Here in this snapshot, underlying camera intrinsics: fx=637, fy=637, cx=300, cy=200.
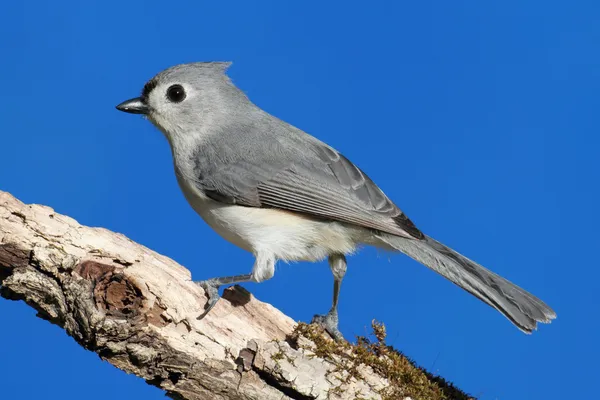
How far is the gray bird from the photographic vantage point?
3768mm

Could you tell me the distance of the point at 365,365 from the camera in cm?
353

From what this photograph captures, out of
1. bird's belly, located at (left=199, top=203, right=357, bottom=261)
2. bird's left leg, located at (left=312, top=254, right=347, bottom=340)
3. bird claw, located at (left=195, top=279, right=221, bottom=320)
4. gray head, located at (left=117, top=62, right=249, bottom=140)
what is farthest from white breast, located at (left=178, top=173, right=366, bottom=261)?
gray head, located at (left=117, top=62, right=249, bottom=140)

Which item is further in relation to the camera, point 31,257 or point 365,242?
point 365,242

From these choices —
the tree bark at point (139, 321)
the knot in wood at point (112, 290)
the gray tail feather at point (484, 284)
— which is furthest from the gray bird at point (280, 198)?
the knot in wood at point (112, 290)

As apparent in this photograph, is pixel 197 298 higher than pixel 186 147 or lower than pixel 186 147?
lower

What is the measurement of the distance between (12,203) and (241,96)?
1725mm

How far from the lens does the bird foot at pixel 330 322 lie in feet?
13.0

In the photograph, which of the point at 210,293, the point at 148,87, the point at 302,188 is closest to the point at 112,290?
the point at 210,293

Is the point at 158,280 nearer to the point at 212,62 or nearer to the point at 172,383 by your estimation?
the point at 172,383

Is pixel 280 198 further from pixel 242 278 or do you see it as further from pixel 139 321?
pixel 139 321

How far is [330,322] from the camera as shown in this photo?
4086 mm

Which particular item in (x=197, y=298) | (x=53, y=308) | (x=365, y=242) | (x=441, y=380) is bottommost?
(x=53, y=308)

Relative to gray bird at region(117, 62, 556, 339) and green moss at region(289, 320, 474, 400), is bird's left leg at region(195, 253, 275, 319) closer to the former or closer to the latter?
gray bird at region(117, 62, 556, 339)

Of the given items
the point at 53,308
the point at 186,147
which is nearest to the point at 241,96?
Result: the point at 186,147
